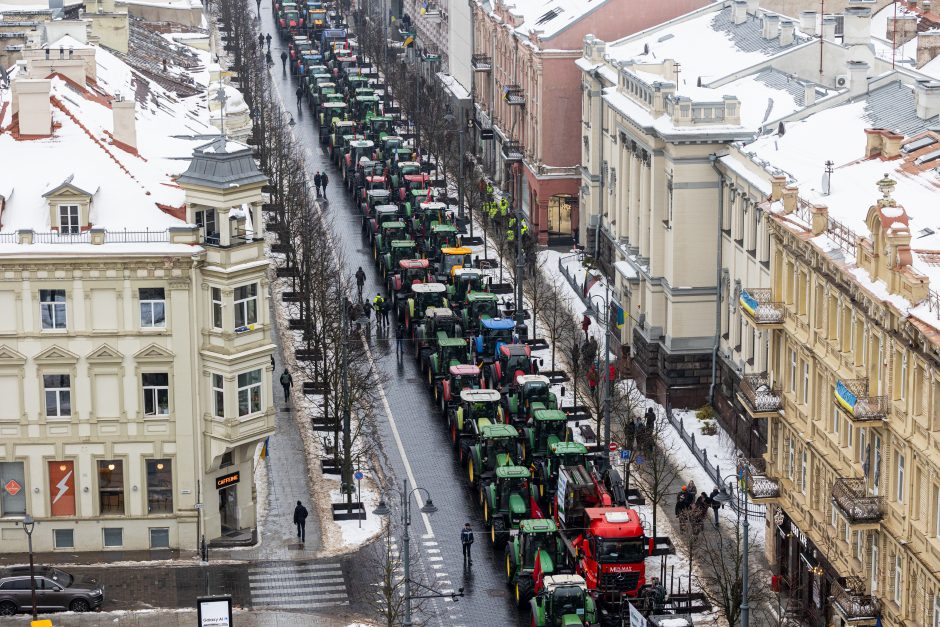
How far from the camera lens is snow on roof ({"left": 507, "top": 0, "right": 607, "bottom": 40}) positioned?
437 ft

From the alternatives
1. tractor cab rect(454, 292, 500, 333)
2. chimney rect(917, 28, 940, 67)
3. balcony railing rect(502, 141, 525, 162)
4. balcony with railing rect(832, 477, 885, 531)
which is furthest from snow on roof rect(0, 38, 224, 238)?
balcony railing rect(502, 141, 525, 162)

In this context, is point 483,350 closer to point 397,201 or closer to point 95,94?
point 95,94

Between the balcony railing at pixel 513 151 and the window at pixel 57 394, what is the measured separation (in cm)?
6168

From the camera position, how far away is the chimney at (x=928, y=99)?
88938 mm

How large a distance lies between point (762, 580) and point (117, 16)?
63.2 meters

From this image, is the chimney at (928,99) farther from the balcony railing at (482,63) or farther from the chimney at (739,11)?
the balcony railing at (482,63)

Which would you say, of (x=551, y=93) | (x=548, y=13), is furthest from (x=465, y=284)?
(x=548, y=13)

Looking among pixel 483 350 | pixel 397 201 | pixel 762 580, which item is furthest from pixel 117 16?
pixel 762 580

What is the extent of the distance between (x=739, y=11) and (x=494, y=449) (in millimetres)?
39682

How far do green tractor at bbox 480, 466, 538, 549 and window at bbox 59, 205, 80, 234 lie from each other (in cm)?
1970

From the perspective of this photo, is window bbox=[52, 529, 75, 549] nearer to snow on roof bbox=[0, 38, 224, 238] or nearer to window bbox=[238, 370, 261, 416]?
window bbox=[238, 370, 261, 416]

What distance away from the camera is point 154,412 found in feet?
278

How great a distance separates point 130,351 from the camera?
84062 mm

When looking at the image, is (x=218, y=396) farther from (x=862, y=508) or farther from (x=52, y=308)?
(x=862, y=508)
